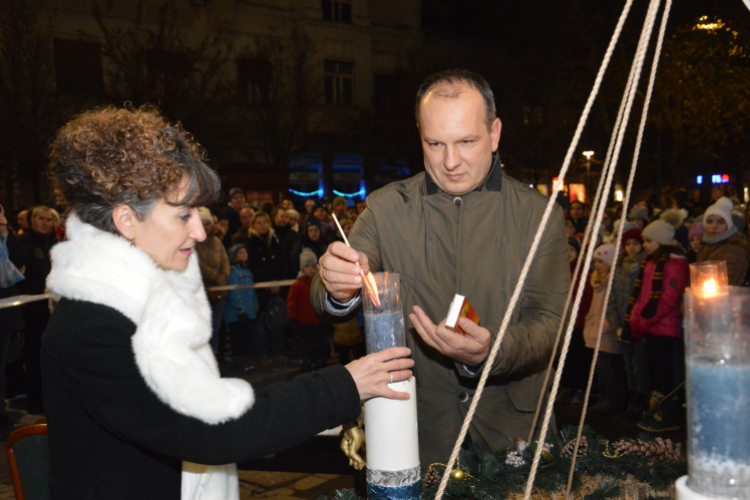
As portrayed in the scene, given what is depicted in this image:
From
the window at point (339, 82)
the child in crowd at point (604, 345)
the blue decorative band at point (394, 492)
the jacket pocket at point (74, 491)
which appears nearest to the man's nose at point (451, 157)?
the blue decorative band at point (394, 492)

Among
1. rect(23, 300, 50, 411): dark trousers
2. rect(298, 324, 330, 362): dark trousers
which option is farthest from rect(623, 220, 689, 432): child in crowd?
rect(23, 300, 50, 411): dark trousers

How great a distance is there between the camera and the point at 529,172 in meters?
28.0

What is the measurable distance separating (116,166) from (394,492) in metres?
1.04

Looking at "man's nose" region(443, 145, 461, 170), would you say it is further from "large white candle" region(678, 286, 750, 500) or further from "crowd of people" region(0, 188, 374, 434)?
"crowd of people" region(0, 188, 374, 434)

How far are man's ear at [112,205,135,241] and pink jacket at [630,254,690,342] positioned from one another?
214 inches

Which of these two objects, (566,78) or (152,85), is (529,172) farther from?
(152,85)

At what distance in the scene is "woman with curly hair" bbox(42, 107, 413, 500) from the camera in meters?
1.46

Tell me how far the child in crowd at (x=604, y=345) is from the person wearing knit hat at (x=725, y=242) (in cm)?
94

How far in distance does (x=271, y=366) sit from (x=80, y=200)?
625 cm

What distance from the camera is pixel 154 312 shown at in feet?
5.01

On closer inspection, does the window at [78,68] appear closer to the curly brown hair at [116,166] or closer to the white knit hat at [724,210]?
the white knit hat at [724,210]

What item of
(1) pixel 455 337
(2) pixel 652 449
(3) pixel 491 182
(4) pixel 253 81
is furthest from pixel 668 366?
(4) pixel 253 81

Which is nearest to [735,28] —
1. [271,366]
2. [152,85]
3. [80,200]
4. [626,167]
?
[271,366]

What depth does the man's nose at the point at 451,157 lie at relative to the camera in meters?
2.20
